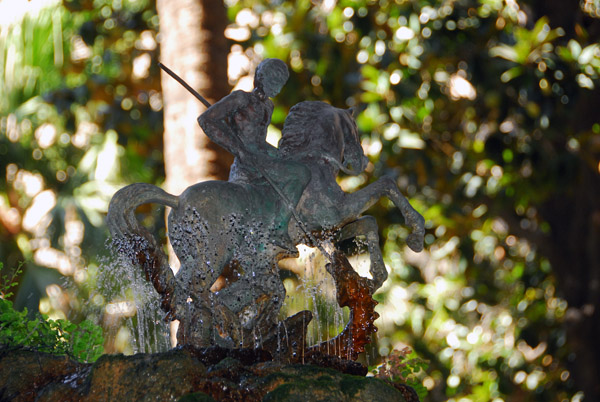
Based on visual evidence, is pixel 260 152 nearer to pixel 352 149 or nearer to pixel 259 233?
pixel 259 233

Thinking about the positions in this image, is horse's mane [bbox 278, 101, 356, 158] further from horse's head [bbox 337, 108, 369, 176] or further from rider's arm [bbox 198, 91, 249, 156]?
rider's arm [bbox 198, 91, 249, 156]

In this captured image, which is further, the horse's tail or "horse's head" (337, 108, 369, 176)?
"horse's head" (337, 108, 369, 176)

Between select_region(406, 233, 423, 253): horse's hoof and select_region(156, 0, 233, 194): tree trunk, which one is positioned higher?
select_region(156, 0, 233, 194): tree trunk

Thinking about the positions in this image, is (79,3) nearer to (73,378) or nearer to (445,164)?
(445,164)

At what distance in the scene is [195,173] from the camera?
791 cm

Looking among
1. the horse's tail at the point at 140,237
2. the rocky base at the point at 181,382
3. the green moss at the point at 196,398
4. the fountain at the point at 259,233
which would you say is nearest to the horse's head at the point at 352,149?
the fountain at the point at 259,233

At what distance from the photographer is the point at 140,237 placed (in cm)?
491

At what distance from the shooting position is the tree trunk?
796 cm

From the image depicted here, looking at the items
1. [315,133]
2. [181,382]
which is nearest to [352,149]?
[315,133]

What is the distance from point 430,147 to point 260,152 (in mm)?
4998

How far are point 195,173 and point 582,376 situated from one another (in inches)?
199

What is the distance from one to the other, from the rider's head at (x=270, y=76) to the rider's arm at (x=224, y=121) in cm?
15

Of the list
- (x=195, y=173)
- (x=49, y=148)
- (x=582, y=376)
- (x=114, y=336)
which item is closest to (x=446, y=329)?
(x=582, y=376)

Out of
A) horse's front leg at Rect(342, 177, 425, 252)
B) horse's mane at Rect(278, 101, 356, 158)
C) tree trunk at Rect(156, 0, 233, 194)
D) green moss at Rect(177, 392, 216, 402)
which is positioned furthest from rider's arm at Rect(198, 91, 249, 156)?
tree trunk at Rect(156, 0, 233, 194)
